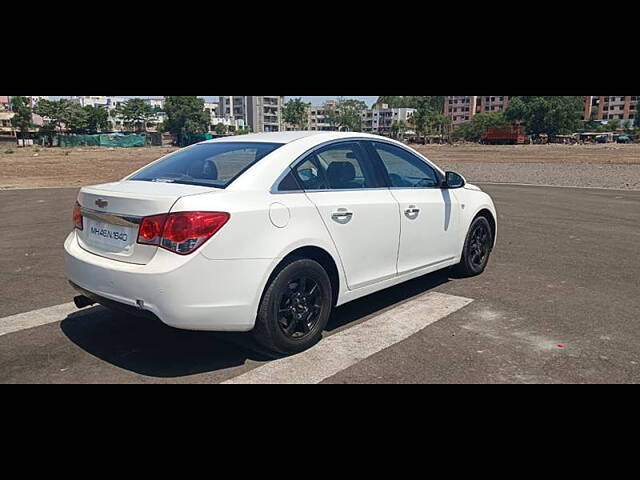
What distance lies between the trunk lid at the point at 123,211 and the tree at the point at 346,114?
15686 centimetres

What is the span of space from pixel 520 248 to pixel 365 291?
13.6 feet

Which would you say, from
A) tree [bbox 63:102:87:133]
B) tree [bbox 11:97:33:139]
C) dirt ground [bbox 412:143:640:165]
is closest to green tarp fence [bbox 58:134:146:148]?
tree [bbox 11:97:33:139]

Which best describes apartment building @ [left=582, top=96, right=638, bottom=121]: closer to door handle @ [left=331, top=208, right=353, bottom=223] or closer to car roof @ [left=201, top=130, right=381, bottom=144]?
car roof @ [left=201, top=130, right=381, bottom=144]

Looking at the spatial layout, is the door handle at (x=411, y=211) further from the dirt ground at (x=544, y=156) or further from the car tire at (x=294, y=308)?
the dirt ground at (x=544, y=156)

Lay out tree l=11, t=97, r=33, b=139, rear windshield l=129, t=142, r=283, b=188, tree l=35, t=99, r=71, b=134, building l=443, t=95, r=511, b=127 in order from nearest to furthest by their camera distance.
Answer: rear windshield l=129, t=142, r=283, b=188 < tree l=11, t=97, r=33, b=139 < tree l=35, t=99, r=71, b=134 < building l=443, t=95, r=511, b=127

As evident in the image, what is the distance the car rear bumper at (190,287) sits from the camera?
3.38 metres

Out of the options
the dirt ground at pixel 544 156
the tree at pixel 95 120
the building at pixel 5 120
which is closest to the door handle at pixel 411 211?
the dirt ground at pixel 544 156

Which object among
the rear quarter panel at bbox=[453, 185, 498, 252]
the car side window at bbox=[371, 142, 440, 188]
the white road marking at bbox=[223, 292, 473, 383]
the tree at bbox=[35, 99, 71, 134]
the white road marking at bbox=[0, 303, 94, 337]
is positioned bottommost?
the white road marking at bbox=[0, 303, 94, 337]

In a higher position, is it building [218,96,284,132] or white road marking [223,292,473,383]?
building [218,96,284,132]

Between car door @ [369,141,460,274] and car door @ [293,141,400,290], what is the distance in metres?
0.17

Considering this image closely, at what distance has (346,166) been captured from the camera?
4.58m

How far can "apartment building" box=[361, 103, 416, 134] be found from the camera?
16338cm
